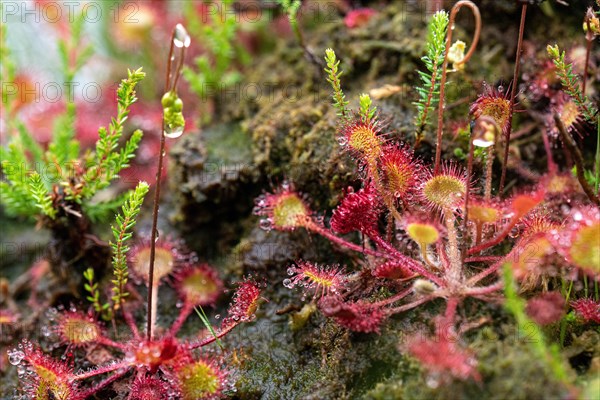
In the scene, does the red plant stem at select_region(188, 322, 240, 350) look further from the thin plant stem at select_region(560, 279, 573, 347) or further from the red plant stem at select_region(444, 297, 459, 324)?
the thin plant stem at select_region(560, 279, 573, 347)

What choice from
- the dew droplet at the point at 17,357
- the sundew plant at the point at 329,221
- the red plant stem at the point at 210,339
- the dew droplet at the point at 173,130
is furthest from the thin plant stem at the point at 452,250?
the dew droplet at the point at 17,357

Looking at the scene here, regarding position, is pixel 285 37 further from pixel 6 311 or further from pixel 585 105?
pixel 6 311

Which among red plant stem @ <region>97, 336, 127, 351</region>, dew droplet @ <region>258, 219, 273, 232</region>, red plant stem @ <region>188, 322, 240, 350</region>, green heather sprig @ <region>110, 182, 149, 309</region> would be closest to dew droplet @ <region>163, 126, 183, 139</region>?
green heather sprig @ <region>110, 182, 149, 309</region>

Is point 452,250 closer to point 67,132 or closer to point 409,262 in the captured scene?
point 409,262

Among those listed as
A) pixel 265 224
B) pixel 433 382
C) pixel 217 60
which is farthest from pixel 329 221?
pixel 217 60

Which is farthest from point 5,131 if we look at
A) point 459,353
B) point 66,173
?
point 459,353
